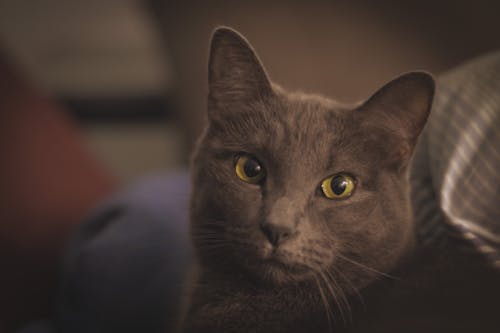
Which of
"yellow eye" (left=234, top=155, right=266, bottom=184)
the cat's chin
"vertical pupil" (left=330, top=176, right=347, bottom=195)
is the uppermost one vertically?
"vertical pupil" (left=330, top=176, right=347, bottom=195)

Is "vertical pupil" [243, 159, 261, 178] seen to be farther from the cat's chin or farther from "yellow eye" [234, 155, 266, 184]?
the cat's chin

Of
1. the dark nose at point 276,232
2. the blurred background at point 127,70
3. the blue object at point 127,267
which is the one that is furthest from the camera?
the blue object at point 127,267

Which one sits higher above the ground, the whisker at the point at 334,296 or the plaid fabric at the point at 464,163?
the plaid fabric at the point at 464,163

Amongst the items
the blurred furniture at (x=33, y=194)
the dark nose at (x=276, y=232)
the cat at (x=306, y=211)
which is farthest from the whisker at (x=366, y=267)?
the blurred furniture at (x=33, y=194)

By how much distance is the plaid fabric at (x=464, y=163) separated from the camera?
2.15ft

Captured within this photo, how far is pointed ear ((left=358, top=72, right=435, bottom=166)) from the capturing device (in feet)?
1.94

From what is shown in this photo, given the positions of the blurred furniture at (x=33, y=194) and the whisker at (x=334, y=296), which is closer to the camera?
the whisker at (x=334, y=296)

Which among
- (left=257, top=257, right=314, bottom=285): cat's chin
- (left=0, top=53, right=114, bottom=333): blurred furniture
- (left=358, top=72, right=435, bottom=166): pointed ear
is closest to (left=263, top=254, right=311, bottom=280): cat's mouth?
(left=257, top=257, right=314, bottom=285): cat's chin

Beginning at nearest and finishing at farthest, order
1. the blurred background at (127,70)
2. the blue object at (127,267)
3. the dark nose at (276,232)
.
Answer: the dark nose at (276,232) → the blurred background at (127,70) → the blue object at (127,267)

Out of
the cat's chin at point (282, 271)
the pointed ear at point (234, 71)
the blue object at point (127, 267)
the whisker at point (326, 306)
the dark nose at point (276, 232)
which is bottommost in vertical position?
the blue object at point (127, 267)

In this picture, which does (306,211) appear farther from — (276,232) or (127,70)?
(127,70)

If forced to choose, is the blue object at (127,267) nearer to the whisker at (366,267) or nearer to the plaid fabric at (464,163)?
the whisker at (366,267)

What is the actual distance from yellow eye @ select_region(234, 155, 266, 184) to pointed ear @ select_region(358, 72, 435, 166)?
178 millimetres

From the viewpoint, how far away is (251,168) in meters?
0.66
